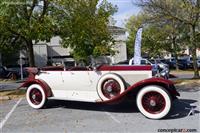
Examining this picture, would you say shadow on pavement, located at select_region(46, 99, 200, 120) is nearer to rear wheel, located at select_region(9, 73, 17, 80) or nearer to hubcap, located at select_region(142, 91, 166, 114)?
hubcap, located at select_region(142, 91, 166, 114)

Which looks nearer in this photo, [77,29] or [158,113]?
[158,113]

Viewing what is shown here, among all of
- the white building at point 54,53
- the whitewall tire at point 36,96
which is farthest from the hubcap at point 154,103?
the white building at point 54,53

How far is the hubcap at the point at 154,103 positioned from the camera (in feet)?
30.0

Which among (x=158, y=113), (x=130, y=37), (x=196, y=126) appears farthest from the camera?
(x=130, y=37)

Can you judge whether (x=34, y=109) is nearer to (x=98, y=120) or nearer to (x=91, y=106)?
(x=91, y=106)

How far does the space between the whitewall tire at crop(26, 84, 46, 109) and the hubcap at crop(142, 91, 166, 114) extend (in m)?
3.27

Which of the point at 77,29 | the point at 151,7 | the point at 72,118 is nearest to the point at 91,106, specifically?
the point at 72,118

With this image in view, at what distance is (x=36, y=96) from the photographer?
1127 cm

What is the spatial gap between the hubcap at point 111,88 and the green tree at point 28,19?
609 cm

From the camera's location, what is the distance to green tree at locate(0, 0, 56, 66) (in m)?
14.7

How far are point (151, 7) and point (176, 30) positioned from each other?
1931 cm

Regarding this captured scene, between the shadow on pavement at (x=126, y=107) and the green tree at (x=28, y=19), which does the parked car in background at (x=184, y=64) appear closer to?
the green tree at (x=28, y=19)

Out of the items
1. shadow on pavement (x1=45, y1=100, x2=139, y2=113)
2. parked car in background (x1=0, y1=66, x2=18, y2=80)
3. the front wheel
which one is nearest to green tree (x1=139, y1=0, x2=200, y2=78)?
shadow on pavement (x1=45, y1=100, x2=139, y2=113)

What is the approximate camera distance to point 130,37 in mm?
46781
